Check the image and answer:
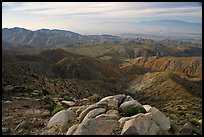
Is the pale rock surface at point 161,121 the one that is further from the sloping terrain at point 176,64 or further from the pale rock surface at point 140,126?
the sloping terrain at point 176,64

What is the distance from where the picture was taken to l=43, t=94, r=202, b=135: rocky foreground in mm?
6980

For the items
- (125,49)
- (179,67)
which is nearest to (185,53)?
(125,49)

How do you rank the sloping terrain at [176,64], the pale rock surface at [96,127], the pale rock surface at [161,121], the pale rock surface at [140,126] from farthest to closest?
1. the sloping terrain at [176,64]
2. the pale rock surface at [161,121]
3. the pale rock surface at [140,126]
4. the pale rock surface at [96,127]

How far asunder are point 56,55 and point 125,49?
7848 cm

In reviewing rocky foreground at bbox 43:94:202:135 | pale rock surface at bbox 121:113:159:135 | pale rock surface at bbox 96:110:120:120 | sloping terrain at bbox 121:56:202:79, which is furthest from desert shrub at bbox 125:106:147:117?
sloping terrain at bbox 121:56:202:79

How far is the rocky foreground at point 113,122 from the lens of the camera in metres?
6.98

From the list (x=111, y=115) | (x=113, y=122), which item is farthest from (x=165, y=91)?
(x=113, y=122)

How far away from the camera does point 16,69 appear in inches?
1379

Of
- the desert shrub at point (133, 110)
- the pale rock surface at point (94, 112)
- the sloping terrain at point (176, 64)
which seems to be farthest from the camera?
the sloping terrain at point (176, 64)

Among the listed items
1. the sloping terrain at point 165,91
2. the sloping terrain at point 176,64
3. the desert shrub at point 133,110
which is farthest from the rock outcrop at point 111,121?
the sloping terrain at point 176,64

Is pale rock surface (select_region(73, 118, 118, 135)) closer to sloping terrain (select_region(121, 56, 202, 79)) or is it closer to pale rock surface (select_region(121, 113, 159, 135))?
pale rock surface (select_region(121, 113, 159, 135))

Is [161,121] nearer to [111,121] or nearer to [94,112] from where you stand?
[111,121]

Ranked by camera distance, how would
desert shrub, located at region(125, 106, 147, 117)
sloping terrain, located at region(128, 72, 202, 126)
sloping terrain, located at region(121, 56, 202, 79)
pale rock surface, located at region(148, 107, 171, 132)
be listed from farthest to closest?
1. sloping terrain, located at region(121, 56, 202, 79)
2. sloping terrain, located at region(128, 72, 202, 126)
3. desert shrub, located at region(125, 106, 147, 117)
4. pale rock surface, located at region(148, 107, 171, 132)

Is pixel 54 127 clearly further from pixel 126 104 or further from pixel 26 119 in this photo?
pixel 126 104
